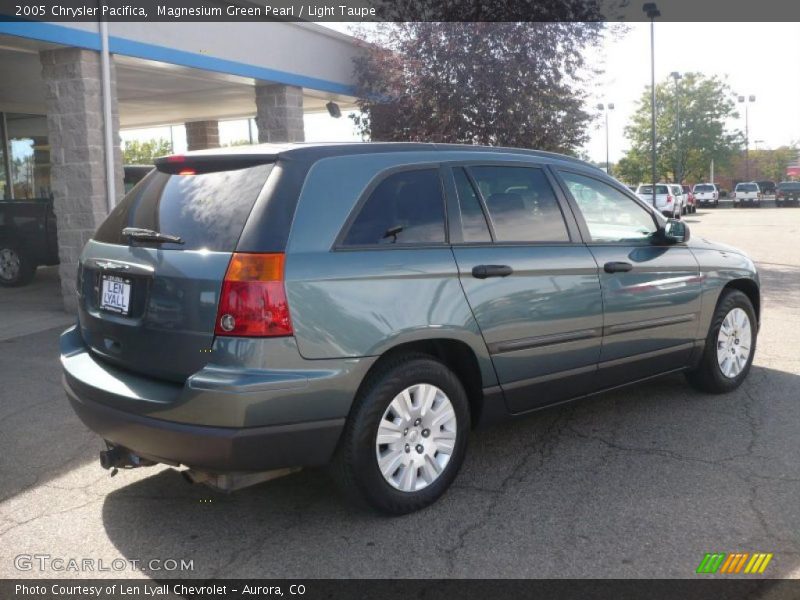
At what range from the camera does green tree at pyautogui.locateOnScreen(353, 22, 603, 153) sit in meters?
12.9

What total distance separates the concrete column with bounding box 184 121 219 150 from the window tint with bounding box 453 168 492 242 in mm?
15011

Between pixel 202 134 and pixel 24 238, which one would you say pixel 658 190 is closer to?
pixel 202 134

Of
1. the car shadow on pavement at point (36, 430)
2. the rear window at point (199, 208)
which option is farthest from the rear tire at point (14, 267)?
the rear window at point (199, 208)

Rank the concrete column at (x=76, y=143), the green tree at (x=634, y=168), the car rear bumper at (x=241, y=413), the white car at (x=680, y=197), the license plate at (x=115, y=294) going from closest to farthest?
the car rear bumper at (x=241, y=413)
the license plate at (x=115, y=294)
the concrete column at (x=76, y=143)
the white car at (x=680, y=197)
the green tree at (x=634, y=168)

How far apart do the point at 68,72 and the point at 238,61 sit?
2.76 metres

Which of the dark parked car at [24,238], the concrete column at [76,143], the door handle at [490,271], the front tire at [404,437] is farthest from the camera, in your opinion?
the dark parked car at [24,238]

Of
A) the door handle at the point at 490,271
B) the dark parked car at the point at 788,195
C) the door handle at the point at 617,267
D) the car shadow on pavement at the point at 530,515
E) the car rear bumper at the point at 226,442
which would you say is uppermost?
the dark parked car at the point at 788,195

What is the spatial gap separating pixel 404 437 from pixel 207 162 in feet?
5.20

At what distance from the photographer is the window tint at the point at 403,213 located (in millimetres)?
3602

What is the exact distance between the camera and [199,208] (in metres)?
3.54

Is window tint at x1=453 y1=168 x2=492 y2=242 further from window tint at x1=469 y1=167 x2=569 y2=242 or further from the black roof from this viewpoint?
the black roof

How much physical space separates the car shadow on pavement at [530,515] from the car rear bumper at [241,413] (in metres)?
0.42

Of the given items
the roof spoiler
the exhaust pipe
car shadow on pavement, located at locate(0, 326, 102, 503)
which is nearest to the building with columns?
car shadow on pavement, located at locate(0, 326, 102, 503)

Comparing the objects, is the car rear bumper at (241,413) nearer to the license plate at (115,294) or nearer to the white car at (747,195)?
the license plate at (115,294)
